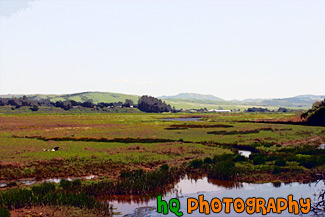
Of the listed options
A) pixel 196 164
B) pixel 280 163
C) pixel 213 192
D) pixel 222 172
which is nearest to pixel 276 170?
pixel 280 163

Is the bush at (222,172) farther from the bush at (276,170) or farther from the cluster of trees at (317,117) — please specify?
the cluster of trees at (317,117)

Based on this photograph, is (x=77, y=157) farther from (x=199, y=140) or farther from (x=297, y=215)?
(x=297, y=215)

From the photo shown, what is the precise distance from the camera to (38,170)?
37812mm

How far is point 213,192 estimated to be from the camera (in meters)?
29.7

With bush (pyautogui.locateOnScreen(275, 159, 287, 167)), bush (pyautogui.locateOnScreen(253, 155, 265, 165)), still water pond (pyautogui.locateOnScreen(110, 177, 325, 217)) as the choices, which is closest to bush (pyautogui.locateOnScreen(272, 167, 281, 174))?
bush (pyautogui.locateOnScreen(275, 159, 287, 167))

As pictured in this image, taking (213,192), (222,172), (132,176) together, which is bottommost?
(213,192)

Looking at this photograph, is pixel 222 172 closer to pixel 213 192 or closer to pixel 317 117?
pixel 213 192

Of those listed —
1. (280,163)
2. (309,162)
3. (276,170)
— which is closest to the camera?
(276,170)

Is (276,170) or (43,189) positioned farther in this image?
(276,170)

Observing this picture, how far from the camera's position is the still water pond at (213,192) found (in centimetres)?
2500

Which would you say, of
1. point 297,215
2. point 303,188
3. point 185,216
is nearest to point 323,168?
point 303,188

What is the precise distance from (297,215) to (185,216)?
7.35 meters

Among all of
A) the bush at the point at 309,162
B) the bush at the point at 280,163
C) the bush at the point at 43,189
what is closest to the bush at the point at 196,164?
the bush at the point at 280,163

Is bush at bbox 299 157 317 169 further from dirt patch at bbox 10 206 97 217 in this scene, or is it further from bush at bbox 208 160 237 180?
dirt patch at bbox 10 206 97 217
